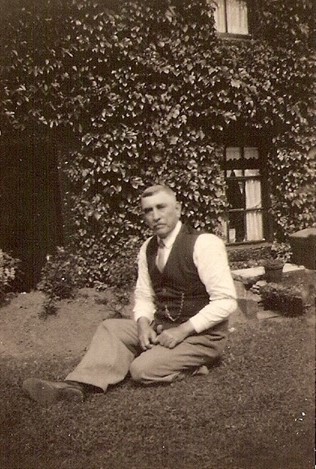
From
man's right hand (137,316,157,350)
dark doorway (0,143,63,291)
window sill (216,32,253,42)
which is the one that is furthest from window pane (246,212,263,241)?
man's right hand (137,316,157,350)

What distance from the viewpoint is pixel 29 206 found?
7578 millimetres

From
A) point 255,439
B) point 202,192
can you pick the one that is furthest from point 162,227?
point 202,192

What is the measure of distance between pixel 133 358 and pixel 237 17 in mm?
6310

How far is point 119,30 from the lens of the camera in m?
6.72

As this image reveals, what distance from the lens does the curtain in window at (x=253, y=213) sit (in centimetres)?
823

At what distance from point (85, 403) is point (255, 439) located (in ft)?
3.76

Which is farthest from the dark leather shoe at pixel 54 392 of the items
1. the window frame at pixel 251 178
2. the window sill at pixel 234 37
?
the window sill at pixel 234 37

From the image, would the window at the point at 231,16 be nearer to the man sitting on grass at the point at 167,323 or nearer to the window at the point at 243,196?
the window at the point at 243,196

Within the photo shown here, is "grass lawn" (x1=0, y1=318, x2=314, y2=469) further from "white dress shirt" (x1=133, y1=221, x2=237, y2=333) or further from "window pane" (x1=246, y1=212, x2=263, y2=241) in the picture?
"window pane" (x1=246, y1=212, x2=263, y2=241)

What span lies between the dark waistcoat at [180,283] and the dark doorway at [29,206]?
3850mm

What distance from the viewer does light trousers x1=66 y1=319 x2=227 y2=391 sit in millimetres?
3424

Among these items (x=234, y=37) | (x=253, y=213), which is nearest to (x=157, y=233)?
(x=253, y=213)

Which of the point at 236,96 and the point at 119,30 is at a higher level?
the point at 119,30

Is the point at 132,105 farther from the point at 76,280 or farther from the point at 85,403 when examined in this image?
the point at 85,403
